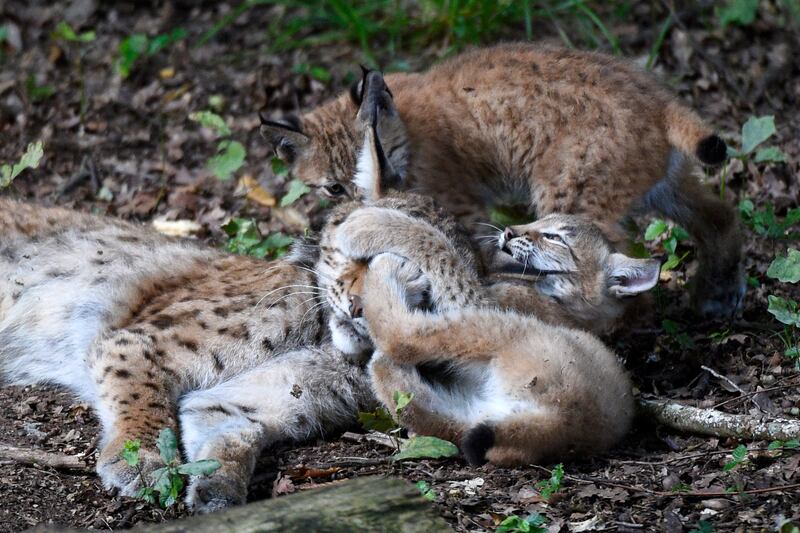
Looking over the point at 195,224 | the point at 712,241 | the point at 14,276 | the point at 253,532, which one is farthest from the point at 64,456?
the point at 712,241

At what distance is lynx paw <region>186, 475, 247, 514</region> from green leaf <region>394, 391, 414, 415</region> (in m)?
0.68

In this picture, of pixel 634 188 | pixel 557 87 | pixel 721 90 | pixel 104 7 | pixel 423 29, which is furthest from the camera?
pixel 104 7

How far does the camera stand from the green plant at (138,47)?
834 cm

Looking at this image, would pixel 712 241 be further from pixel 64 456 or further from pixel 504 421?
pixel 64 456

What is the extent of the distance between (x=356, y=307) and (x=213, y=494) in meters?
1.00

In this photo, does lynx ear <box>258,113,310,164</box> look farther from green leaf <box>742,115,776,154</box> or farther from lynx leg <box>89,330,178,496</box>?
green leaf <box>742,115,776,154</box>

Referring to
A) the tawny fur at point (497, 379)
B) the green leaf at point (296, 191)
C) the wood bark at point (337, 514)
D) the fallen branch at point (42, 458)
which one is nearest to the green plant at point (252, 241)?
the green leaf at point (296, 191)

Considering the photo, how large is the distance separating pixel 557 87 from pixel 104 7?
5.06m

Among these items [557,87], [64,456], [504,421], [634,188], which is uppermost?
[557,87]

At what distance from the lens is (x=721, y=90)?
7.68 metres

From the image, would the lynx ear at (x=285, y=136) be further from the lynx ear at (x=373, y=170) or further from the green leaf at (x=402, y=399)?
the green leaf at (x=402, y=399)

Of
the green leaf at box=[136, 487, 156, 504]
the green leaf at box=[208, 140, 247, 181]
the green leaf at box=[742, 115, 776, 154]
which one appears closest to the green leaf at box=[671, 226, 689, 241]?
the green leaf at box=[742, 115, 776, 154]

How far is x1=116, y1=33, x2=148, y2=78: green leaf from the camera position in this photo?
8.33 metres

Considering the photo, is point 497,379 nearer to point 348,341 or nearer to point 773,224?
point 348,341
